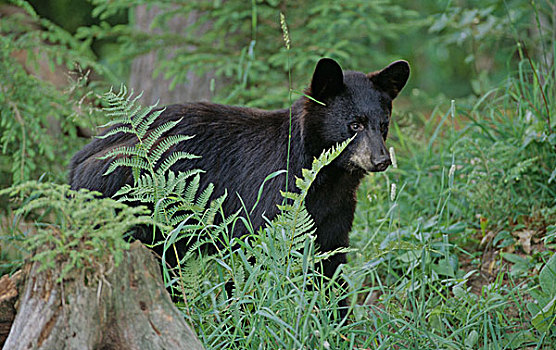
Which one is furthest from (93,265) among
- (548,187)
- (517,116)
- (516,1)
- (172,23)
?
(516,1)

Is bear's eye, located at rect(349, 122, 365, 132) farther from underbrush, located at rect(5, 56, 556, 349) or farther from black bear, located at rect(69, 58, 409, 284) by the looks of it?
underbrush, located at rect(5, 56, 556, 349)

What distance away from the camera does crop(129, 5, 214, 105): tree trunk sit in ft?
21.4

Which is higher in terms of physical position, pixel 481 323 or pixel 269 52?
pixel 269 52

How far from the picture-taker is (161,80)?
22.8 ft

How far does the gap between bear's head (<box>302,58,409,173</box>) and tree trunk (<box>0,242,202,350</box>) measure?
1.50m

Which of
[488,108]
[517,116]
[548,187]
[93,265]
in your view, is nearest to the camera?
[93,265]

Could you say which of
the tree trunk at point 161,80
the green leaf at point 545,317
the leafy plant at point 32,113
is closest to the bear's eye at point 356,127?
the green leaf at point 545,317

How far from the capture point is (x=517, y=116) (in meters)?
4.80

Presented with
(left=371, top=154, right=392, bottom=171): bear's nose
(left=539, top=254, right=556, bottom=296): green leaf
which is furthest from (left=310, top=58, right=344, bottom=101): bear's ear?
(left=539, top=254, right=556, bottom=296): green leaf

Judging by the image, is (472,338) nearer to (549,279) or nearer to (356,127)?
(549,279)

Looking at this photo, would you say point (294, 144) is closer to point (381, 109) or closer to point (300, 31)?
point (381, 109)

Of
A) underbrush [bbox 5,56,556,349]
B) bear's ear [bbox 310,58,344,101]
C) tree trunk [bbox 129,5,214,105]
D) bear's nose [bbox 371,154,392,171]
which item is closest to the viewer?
underbrush [bbox 5,56,556,349]

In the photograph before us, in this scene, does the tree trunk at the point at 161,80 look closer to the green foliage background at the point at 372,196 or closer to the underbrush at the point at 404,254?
the green foliage background at the point at 372,196

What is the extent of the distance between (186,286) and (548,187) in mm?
2689
